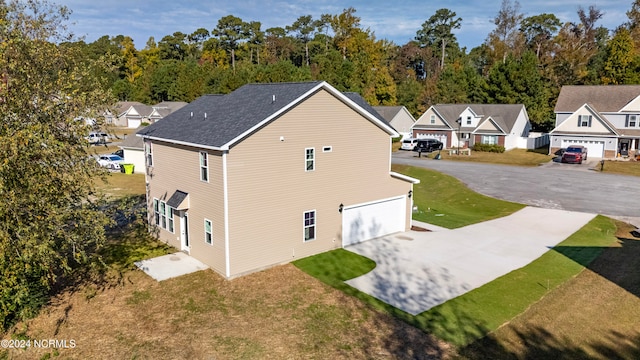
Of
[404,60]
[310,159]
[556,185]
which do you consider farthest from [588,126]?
[404,60]

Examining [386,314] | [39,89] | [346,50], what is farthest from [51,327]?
[346,50]

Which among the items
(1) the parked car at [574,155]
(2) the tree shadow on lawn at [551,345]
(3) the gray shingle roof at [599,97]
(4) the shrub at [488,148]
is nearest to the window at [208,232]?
(2) the tree shadow on lawn at [551,345]

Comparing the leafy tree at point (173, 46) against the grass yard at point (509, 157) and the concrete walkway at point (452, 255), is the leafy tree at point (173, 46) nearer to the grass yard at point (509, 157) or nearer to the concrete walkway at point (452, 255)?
the grass yard at point (509, 157)

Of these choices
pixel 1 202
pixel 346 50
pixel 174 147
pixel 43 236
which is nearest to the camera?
pixel 1 202

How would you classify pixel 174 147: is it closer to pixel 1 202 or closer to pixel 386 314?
pixel 1 202

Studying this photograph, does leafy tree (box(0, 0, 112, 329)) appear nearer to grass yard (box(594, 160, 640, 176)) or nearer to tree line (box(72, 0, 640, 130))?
tree line (box(72, 0, 640, 130))

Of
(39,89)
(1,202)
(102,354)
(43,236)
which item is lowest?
(102,354)

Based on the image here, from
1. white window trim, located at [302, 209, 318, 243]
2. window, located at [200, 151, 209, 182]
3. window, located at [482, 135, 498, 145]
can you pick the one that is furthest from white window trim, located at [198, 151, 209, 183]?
window, located at [482, 135, 498, 145]

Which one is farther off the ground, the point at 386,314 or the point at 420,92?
the point at 420,92
